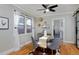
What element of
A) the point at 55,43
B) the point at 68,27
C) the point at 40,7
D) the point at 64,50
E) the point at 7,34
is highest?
the point at 40,7

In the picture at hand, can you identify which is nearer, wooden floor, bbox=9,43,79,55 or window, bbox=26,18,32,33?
wooden floor, bbox=9,43,79,55

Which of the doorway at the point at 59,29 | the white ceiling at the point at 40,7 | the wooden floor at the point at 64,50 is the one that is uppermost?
the white ceiling at the point at 40,7

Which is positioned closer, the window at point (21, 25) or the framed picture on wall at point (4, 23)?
the framed picture on wall at point (4, 23)

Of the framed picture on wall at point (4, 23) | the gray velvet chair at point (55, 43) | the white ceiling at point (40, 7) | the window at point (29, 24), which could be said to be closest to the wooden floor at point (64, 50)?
the gray velvet chair at point (55, 43)

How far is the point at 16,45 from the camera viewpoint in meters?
1.46

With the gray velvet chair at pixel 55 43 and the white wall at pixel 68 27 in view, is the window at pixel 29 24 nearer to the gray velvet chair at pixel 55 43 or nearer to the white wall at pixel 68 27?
the white wall at pixel 68 27

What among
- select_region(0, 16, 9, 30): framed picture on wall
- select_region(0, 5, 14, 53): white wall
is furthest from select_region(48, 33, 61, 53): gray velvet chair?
select_region(0, 16, 9, 30): framed picture on wall

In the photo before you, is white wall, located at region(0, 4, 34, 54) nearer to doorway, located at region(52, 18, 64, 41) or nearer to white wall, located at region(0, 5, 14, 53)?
white wall, located at region(0, 5, 14, 53)

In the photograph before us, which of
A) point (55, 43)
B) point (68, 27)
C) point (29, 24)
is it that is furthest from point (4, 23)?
point (68, 27)

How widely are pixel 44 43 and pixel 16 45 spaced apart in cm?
46

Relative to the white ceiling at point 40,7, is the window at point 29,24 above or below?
below

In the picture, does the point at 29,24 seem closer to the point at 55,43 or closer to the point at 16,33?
the point at 16,33
